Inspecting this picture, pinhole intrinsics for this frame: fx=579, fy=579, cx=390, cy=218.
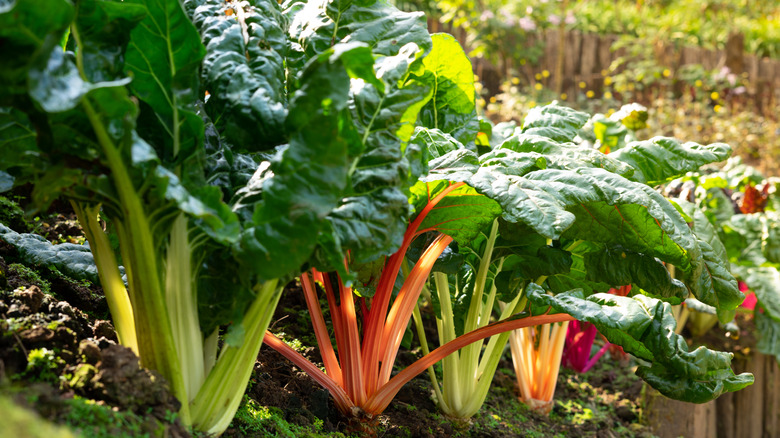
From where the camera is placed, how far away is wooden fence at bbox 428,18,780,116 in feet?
23.8

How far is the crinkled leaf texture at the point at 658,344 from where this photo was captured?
1.54m

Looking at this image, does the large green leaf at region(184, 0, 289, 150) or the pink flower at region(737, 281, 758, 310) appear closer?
the large green leaf at region(184, 0, 289, 150)

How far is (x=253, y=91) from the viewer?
4.43 feet

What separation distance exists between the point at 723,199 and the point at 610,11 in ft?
24.1

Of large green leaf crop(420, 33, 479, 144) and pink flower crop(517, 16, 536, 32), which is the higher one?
large green leaf crop(420, 33, 479, 144)

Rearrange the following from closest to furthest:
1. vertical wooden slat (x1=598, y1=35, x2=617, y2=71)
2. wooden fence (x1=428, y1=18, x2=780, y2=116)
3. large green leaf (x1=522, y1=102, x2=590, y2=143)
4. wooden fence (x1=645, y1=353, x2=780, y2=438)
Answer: large green leaf (x1=522, y1=102, x2=590, y2=143) → wooden fence (x1=645, y1=353, x2=780, y2=438) → wooden fence (x1=428, y1=18, x2=780, y2=116) → vertical wooden slat (x1=598, y1=35, x2=617, y2=71)

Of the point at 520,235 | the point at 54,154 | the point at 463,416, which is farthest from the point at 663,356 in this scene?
the point at 54,154

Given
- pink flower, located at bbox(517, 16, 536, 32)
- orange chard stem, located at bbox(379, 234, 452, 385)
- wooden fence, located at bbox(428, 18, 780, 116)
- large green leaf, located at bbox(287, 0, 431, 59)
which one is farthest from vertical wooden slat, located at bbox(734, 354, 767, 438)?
pink flower, located at bbox(517, 16, 536, 32)

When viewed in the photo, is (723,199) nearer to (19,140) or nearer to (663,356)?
(663,356)

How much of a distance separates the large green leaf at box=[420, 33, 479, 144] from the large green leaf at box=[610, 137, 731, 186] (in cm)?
61

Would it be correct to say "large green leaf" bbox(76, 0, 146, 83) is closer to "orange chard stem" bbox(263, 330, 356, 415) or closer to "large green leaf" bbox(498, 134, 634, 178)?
"orange chard stem" bbox(263, 330, 356, 415)

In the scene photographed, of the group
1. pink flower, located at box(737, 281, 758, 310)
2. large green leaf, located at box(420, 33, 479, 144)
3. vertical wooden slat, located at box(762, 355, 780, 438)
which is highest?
large green leaf, located at box(420, 33, 479, 144)

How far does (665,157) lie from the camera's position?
2.26 meters

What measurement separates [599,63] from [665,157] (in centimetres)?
623
